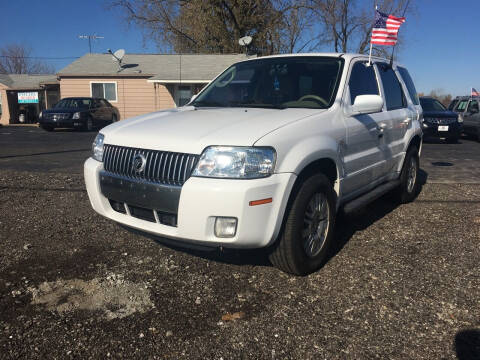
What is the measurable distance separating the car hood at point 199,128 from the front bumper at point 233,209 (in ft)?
0.91

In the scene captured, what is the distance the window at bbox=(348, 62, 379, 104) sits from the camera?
4035mm

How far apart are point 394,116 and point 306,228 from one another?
2.30m

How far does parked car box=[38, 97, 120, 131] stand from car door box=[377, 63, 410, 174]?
51.5 ft

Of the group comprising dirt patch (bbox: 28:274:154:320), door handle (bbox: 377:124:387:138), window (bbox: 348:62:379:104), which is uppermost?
window (bbox: 348:62:379:104)

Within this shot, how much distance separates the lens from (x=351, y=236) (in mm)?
4332

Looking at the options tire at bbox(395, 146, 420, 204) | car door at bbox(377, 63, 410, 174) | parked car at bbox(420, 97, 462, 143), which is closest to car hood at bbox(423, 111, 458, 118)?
parked car at bbox(420, 97, 462, 143)

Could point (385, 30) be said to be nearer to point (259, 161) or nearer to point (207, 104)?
point (207, 104)

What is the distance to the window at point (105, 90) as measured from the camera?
77.5 ft

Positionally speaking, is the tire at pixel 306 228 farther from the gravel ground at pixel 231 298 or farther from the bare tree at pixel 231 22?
the bare tree at pixel 231 22

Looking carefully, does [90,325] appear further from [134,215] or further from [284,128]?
[284,128]

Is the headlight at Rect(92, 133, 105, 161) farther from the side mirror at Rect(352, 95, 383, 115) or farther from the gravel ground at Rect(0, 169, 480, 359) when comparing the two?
the side mirror at Rect(352, 95, 383, 115)

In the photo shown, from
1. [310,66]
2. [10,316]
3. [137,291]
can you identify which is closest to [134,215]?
[137,291]

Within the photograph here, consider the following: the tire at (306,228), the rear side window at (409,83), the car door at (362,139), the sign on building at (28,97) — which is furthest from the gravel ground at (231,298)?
the sign on building at (28,97)

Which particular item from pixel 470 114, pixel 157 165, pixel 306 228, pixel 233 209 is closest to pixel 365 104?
pixel 306 228
